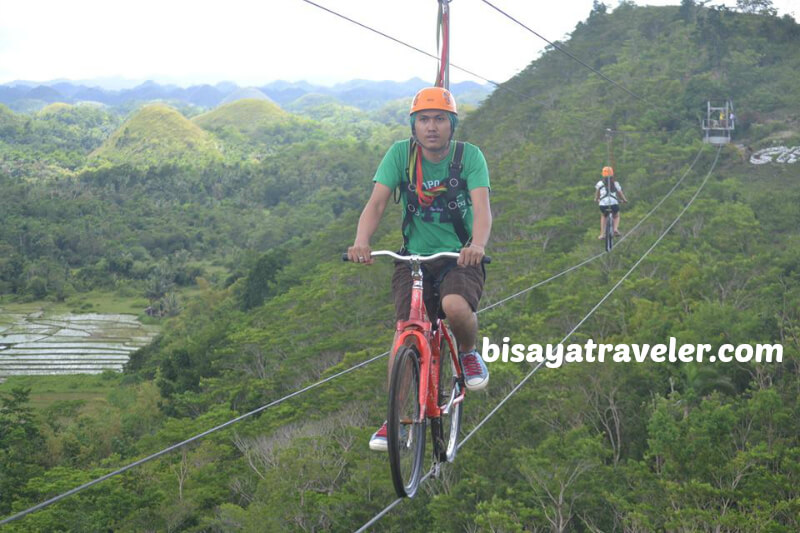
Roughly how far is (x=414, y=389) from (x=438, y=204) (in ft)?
3.18

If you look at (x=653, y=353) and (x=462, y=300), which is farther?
(x=653, y=353)

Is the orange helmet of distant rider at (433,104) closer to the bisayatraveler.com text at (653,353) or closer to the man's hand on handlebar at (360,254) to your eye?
the man's hand on handlebar at (360,254)

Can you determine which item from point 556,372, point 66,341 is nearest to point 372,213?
point 556,372

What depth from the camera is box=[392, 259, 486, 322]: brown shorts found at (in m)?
4.23

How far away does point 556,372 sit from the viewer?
18672 mm

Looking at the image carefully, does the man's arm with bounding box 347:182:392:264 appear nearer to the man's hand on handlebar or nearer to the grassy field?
the man's hand on handlebar

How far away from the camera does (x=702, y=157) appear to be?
123ft

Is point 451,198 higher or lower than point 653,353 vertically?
higher

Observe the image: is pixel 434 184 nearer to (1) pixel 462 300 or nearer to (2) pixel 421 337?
(1) pixel 462 300

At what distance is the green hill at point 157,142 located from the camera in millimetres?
166500

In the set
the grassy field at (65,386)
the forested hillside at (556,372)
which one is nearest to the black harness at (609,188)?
the forested hillside at (556,372)

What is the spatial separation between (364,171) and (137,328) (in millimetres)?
54906

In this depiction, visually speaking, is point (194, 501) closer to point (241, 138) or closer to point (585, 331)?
point (585, 331)

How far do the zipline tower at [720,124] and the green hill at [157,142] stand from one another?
128m
